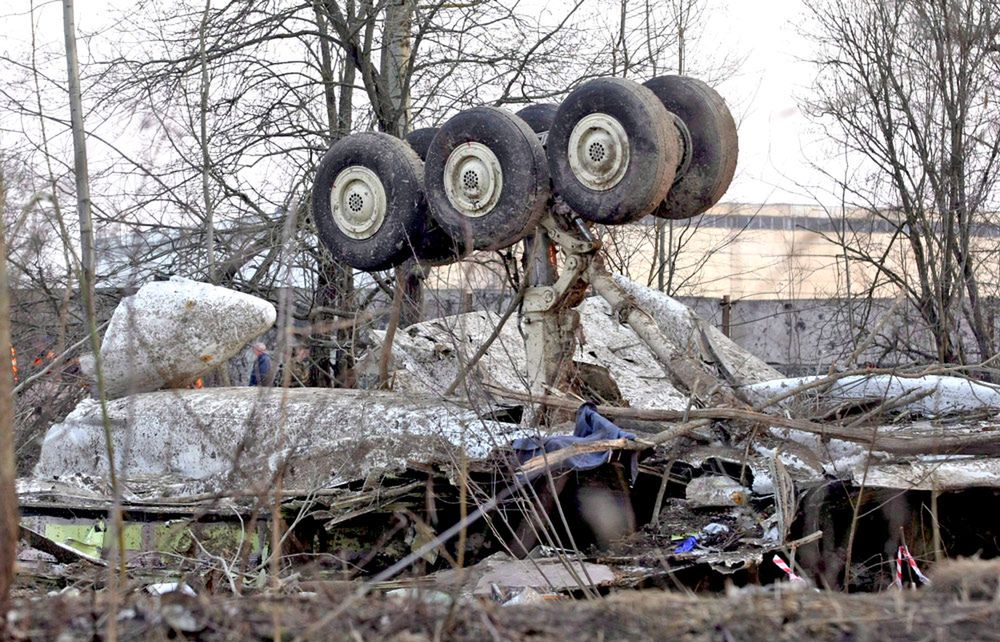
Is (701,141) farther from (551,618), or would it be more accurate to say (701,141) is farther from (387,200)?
(551,618)

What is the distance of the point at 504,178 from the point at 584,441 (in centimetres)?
230

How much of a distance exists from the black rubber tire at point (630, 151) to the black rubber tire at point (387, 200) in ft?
3.59

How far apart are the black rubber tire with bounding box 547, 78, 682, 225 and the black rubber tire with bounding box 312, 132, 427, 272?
1.10 m

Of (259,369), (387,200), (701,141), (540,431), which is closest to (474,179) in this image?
(387,200)

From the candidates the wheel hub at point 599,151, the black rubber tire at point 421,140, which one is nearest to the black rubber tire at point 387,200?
the black rubber tire at point 421,140

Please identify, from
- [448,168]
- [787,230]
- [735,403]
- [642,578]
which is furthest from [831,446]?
[787,230]

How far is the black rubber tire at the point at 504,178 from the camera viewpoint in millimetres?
6863

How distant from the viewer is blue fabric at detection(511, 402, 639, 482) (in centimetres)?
510

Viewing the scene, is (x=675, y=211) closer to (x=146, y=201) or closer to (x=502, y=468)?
(x=502, y=468)

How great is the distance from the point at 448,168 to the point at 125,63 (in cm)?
693

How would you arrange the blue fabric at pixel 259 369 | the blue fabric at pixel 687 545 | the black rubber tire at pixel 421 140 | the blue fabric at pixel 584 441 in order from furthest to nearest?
the blue fabric at pixel 259 369
the black rubber tire at pixel 421 140
the blue fabric at pixel 584 441
the blue fabric at pixel 687 545

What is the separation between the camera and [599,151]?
6559mm

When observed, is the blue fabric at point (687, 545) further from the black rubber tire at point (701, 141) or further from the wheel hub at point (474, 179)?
the black rubber tire at point (701, 141)

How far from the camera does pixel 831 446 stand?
18.0 feet
